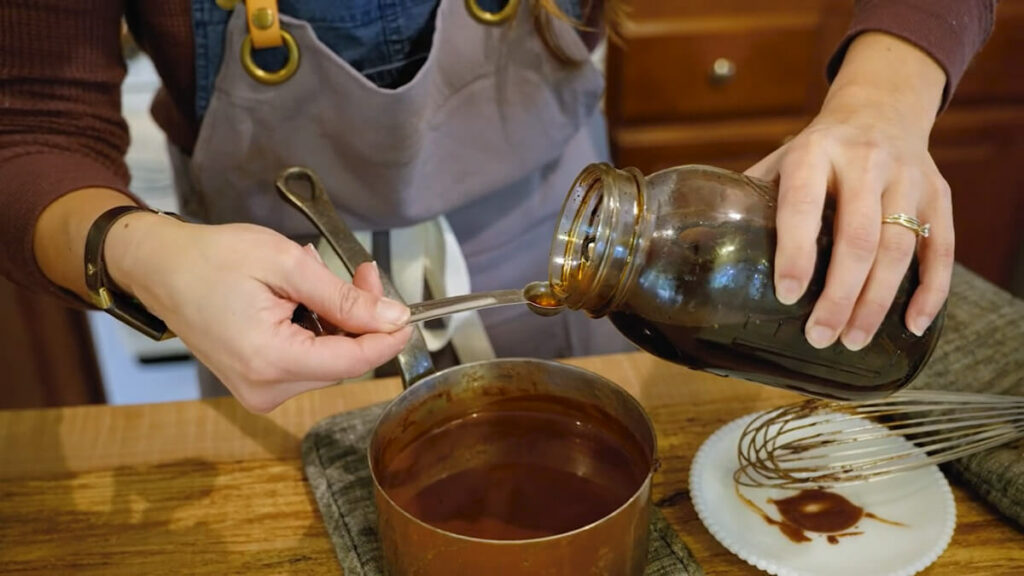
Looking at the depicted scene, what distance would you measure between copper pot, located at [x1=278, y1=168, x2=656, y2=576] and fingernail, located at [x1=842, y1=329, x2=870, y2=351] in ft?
0.40

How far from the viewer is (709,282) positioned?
456mm

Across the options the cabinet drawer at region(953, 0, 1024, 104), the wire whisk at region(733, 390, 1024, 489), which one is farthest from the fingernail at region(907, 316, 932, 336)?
the cabinet drawer at region(953, 0, 1024, 104)

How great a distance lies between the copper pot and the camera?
0.48 meters

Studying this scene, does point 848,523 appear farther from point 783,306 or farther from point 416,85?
point 416,85

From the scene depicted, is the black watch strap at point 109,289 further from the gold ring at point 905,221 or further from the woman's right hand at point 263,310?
the gold ring at point 905,221

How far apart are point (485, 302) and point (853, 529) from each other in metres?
0.28

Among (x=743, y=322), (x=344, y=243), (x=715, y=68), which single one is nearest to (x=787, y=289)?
(x=743, y=322)

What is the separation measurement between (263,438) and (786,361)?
0.40 metres

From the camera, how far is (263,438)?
0.69m

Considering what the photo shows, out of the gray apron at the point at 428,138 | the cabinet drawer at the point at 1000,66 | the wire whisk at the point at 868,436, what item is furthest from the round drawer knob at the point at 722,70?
the wire whisk at the point at 868,436

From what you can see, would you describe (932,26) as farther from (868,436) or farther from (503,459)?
(503,459)

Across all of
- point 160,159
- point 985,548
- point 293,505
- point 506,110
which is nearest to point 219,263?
point 293,505

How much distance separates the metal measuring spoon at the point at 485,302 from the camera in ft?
1.67

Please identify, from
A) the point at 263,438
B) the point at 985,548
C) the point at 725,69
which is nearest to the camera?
the point at 985,548
